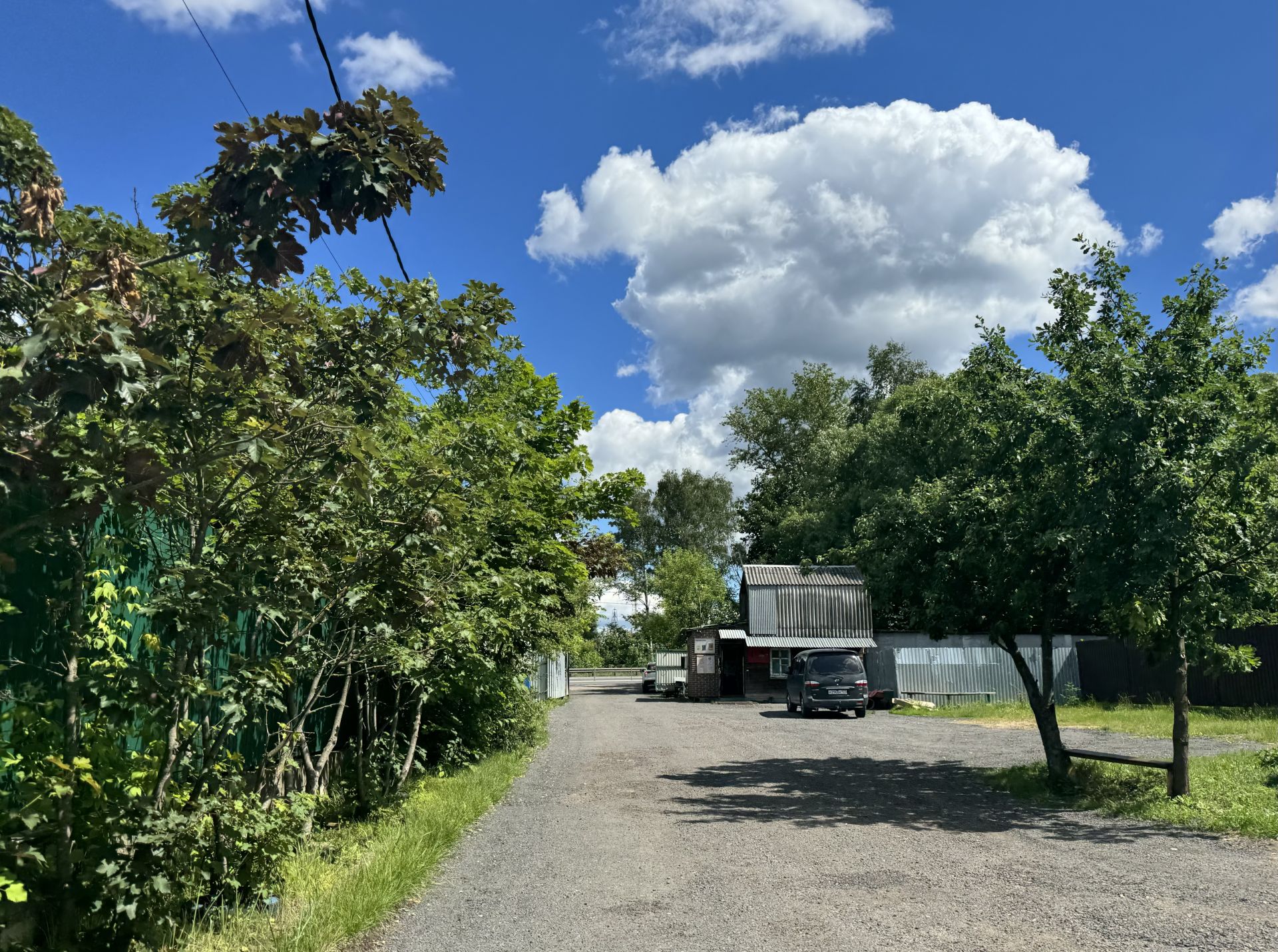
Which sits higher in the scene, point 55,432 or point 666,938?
point 55,432

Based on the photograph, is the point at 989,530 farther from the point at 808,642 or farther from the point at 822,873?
the point at 808,642

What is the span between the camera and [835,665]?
2548 cm

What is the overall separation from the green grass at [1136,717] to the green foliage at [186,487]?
16.4 meters

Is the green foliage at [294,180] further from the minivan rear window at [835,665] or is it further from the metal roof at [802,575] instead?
the metal roof at [802,575]

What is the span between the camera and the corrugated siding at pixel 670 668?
3991cm

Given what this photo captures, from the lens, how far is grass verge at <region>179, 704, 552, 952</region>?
4918 mm

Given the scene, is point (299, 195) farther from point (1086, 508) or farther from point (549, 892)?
point (1086, 508)

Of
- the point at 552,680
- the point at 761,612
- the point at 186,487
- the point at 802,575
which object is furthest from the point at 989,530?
the point at 552,680

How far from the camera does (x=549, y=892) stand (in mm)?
6547

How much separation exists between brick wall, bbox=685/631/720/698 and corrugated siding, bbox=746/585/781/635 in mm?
2296

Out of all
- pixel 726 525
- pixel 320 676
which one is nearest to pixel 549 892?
pixel 320 676

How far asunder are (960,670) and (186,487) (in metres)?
30.0

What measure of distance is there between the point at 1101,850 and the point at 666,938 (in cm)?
469

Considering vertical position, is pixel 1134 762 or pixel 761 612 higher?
pixel 761 612
